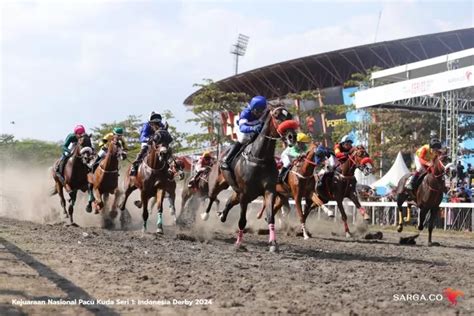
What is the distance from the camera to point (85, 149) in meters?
19.2

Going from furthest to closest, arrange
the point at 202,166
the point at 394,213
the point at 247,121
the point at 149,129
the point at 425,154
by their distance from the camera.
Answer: the point at 394,213, the point at 202,166, the point at 425,154, the point at 149,129, the point at 247,121

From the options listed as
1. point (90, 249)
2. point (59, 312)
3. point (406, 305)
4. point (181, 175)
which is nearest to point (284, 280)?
point (406, 305)

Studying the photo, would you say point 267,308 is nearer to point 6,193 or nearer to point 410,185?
point 410,185

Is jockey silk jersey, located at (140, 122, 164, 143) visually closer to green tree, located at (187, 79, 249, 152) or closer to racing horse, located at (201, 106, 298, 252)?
racing horse, located at (201, 106, 298, 252)

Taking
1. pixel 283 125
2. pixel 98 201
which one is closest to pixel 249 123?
pixel 283 125

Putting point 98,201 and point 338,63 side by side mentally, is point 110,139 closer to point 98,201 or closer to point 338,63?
point 98,201

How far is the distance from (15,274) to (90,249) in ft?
10.2

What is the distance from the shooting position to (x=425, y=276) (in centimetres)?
965

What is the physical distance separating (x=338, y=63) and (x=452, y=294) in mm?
56656

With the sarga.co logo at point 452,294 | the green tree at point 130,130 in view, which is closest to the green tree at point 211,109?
the green tree at point 130,130

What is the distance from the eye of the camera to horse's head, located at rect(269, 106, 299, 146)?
40.1ft

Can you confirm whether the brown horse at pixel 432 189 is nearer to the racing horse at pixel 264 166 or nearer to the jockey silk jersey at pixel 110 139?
the racing horse at pixel 264 166

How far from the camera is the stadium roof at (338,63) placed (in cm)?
5788

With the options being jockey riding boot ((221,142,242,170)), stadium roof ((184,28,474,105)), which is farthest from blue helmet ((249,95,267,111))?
stadium roof ((184,28,474,105))
